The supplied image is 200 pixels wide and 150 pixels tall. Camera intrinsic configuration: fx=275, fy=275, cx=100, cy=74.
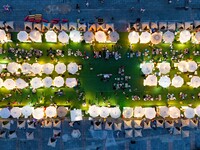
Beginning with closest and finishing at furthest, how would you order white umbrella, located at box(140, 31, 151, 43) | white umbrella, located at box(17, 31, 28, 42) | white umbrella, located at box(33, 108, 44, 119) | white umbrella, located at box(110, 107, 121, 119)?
white umbrella, located at box(110, 107, 121, 119) → white umbrella, located at box(33, 108, 44, 119) → white umbrella, located at box(140, 31, 151, 43) → white umbrella, located at box(17, 31, 28, 42)

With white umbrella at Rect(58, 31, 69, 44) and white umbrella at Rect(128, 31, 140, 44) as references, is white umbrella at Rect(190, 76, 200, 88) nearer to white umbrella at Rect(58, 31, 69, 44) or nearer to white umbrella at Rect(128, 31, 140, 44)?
white umbrella at Rect(128, 31, 140, 44)

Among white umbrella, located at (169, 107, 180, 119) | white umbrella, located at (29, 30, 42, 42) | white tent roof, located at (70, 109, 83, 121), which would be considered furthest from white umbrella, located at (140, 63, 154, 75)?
white umbrella, located at (29, 30, 42, 42)

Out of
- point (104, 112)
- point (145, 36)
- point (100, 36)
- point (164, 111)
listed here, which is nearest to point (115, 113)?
point (104, 112)

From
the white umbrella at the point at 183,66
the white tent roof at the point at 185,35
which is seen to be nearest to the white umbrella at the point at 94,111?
the white umbrella at the point at 183,66

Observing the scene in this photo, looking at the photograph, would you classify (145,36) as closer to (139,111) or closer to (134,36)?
(134,36)

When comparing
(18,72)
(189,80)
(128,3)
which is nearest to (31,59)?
(18,72)

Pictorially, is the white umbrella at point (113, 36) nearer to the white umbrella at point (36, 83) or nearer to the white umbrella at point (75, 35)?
the white umbrella at point (75, 35)

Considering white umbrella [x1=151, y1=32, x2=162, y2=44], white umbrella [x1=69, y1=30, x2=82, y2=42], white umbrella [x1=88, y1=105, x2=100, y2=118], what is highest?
white umbrella [x1=69, y1=30, x2=82, y2=42]
